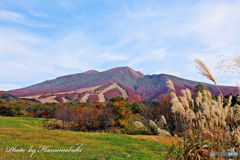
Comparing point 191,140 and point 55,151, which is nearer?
point 191,140

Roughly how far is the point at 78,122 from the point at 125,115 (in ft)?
23.7

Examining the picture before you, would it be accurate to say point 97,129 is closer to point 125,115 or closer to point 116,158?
point 125,115

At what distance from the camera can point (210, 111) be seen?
3.39 m

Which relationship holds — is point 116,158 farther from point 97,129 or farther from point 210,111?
point 97,129

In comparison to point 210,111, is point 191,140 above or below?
below

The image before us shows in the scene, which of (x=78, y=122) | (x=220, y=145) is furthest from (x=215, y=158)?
(x=78, y=122)

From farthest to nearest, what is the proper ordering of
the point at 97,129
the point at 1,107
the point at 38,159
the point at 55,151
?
the point at 1,107 < the point at 97,129 < the point at 55,151 < the point at 38,159

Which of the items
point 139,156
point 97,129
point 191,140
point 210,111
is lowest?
point 97,129

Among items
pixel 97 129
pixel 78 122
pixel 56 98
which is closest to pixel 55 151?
pixel 97 129

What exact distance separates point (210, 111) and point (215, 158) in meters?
1.08

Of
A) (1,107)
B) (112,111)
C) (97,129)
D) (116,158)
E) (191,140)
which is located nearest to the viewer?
(191,140)

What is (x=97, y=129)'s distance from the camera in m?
21.4

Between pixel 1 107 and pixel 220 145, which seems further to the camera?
pixel 1 107

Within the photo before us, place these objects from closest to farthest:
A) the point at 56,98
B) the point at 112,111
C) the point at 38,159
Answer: the point at 38,159 → the point at 112,111 → the point at 56,98
